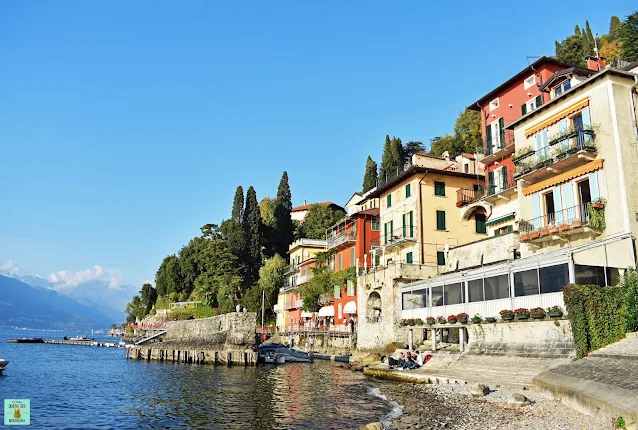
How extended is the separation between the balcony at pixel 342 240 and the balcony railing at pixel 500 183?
17.2 meters

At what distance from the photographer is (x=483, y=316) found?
2614 cm

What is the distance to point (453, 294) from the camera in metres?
29.5

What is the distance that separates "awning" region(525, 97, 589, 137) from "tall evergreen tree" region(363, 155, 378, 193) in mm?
51500

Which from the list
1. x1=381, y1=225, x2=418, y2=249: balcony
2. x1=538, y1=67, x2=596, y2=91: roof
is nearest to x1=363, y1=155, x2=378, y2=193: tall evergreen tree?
x1=381, y1=225, x2=418, y2=249: balcony

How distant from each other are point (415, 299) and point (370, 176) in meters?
49.0

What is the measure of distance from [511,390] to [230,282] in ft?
191

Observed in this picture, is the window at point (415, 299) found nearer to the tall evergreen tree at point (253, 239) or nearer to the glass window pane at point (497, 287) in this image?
the glass window pane at point (497, 287)

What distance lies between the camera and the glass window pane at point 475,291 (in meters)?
26.9

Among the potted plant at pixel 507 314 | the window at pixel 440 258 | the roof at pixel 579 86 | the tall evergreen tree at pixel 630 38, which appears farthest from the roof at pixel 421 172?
the tall evergreen tree at pixel 630 38

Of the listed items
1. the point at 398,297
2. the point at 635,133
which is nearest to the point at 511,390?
the point at 635,133

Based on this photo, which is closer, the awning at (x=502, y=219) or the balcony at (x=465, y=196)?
the awning at (x=502, y=219)

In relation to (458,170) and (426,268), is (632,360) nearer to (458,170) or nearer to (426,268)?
(426,268)

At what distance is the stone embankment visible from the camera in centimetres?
4325

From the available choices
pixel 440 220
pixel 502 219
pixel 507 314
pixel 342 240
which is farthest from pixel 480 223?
pixel 507 314
